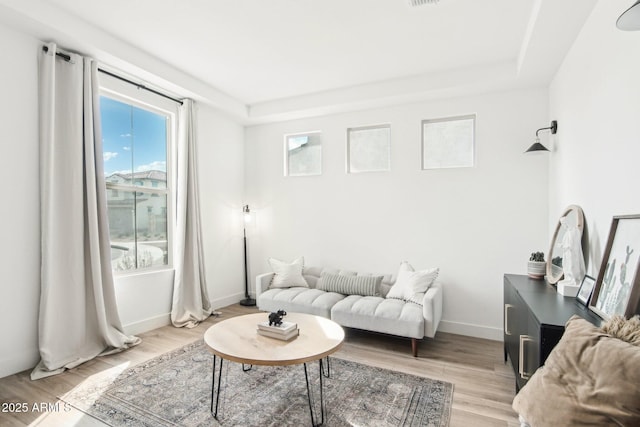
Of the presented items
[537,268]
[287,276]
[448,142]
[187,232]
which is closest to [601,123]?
[537,268]

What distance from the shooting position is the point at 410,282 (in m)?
3.53

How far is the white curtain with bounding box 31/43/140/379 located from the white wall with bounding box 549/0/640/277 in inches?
153

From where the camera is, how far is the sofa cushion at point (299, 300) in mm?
3617

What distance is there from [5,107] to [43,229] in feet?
3.22

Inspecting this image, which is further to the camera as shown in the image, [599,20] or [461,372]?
[461,372]

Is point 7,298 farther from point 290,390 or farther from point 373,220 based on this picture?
point 373,220

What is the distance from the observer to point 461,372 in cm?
283

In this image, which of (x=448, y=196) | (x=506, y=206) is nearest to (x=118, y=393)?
(x=448, y=196)

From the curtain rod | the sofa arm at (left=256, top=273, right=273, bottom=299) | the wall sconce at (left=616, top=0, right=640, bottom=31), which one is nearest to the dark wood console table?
the wall sconce at (left=616, top=0, right=640, bottom=31)

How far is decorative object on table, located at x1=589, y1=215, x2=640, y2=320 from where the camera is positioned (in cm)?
155

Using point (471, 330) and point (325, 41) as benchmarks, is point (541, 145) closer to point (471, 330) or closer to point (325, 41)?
point (471, 330)

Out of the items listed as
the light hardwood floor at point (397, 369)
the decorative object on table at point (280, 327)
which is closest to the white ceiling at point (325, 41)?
the decorative object on table at point (280, 327)

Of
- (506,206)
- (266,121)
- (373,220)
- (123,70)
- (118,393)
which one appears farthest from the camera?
(266,121)

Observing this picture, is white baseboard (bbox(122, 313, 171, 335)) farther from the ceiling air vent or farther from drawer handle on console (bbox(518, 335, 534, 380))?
the ceiling air vent
